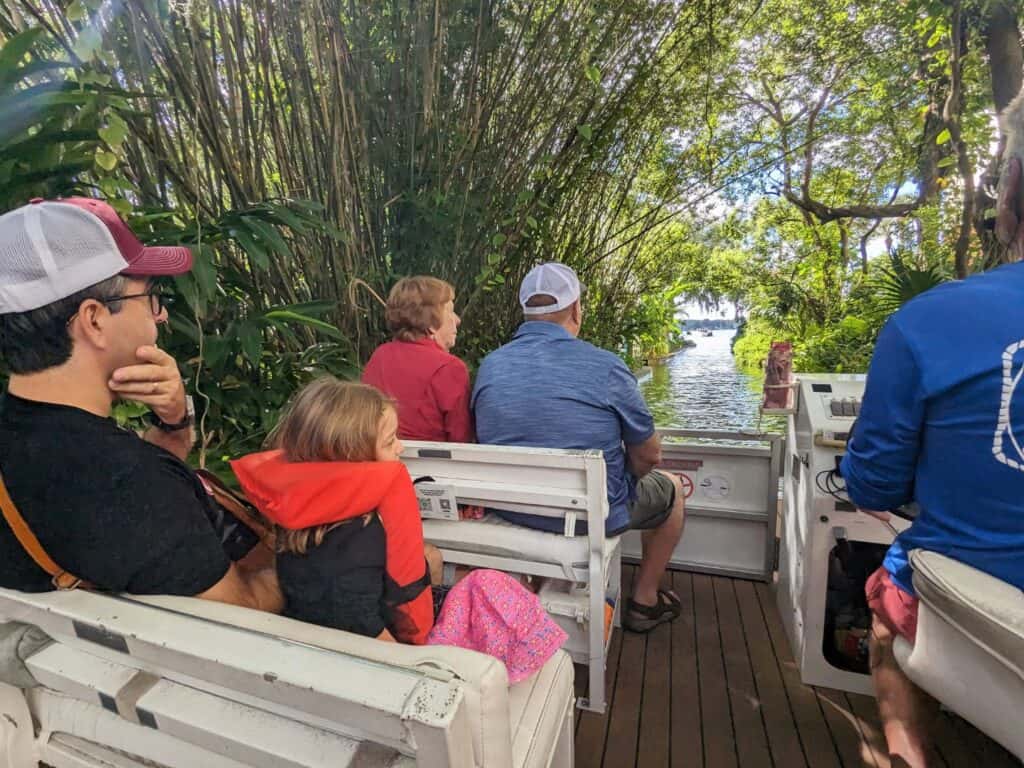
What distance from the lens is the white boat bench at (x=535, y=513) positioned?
1.42 metres

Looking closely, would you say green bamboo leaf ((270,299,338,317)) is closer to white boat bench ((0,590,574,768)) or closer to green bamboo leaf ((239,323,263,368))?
green bamboo leaf ((239,323,263,368))

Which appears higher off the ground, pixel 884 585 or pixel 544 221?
pixel 544 221

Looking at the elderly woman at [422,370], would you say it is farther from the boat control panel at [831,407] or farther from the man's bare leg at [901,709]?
the man's bare leg at [901,709]

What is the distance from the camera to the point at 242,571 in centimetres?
117

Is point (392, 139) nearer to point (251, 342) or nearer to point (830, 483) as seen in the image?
point (251, 342)

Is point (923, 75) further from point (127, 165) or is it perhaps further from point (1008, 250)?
point (127, 165)

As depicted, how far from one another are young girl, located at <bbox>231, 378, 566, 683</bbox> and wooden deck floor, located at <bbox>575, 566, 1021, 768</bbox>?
2.39 feet

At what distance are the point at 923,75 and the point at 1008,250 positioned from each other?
5.32 metres

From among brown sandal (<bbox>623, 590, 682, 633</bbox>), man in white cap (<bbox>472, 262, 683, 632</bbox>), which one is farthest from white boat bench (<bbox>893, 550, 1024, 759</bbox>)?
brown sandal (<bbox>623, 590, 682, 633</bbox>)

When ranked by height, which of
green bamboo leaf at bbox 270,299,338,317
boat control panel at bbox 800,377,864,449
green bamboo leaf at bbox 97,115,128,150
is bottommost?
boat control panel at bbox 800,377,864,449

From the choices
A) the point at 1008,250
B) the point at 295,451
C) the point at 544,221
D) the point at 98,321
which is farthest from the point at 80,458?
the point at 544,221

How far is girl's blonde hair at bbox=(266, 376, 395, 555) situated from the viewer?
3.51 ft

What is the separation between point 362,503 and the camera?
1.01 meters

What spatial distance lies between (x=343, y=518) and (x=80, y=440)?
0.42m
